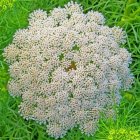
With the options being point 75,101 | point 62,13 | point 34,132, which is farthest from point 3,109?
point 62,13

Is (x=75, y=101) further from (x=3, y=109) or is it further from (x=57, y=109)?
(x=3, y=109)

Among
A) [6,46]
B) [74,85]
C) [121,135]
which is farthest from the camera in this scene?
[6,46]

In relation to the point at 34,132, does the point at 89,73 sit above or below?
above

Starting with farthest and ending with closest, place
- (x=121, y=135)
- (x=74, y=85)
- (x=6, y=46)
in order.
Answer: (x=6, y=46)
(x=74, y=85)
(x=121, y=135)

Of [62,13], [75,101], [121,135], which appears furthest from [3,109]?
[121,135]

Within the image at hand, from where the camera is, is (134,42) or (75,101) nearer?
(75,101)

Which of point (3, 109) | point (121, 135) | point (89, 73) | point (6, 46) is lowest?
point (121, 135)
